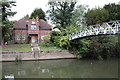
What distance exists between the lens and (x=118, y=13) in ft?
95.3

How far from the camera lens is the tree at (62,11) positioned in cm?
2750

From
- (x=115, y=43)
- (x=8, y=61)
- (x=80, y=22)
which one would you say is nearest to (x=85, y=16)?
(x=80, y=22)

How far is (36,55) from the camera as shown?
17.6 m

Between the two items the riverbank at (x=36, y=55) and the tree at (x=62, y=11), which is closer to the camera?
the riverbank at (x=36, y=55)

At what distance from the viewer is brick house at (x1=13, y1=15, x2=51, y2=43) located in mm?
25880

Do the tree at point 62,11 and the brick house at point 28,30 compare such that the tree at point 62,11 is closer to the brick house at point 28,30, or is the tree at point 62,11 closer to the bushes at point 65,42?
the brick house at point 28,30

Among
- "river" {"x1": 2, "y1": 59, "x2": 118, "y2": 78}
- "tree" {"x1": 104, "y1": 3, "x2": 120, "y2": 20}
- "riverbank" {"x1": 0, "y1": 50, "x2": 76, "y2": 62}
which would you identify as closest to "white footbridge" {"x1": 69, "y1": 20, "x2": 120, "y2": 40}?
"riverbank" {"x1": 0, "y1": 50, "x2": 76, "y2": 62}

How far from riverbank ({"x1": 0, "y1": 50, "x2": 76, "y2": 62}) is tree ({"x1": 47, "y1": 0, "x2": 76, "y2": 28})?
35.0 feet

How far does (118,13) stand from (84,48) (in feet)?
52.6

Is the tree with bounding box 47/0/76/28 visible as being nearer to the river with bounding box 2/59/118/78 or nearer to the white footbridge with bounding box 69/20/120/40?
the white footbridge with bounding box 69/20/120/40

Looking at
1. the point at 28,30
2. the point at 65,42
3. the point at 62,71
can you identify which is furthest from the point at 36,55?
the point at 28,30

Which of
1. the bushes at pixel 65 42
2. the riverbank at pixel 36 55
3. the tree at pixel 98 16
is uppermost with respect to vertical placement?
the tree at pixel 98 16

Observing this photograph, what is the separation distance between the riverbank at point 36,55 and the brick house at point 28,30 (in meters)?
8.72

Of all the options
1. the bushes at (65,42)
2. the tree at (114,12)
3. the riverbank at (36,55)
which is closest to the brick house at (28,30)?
the riverbank at (36,55)
